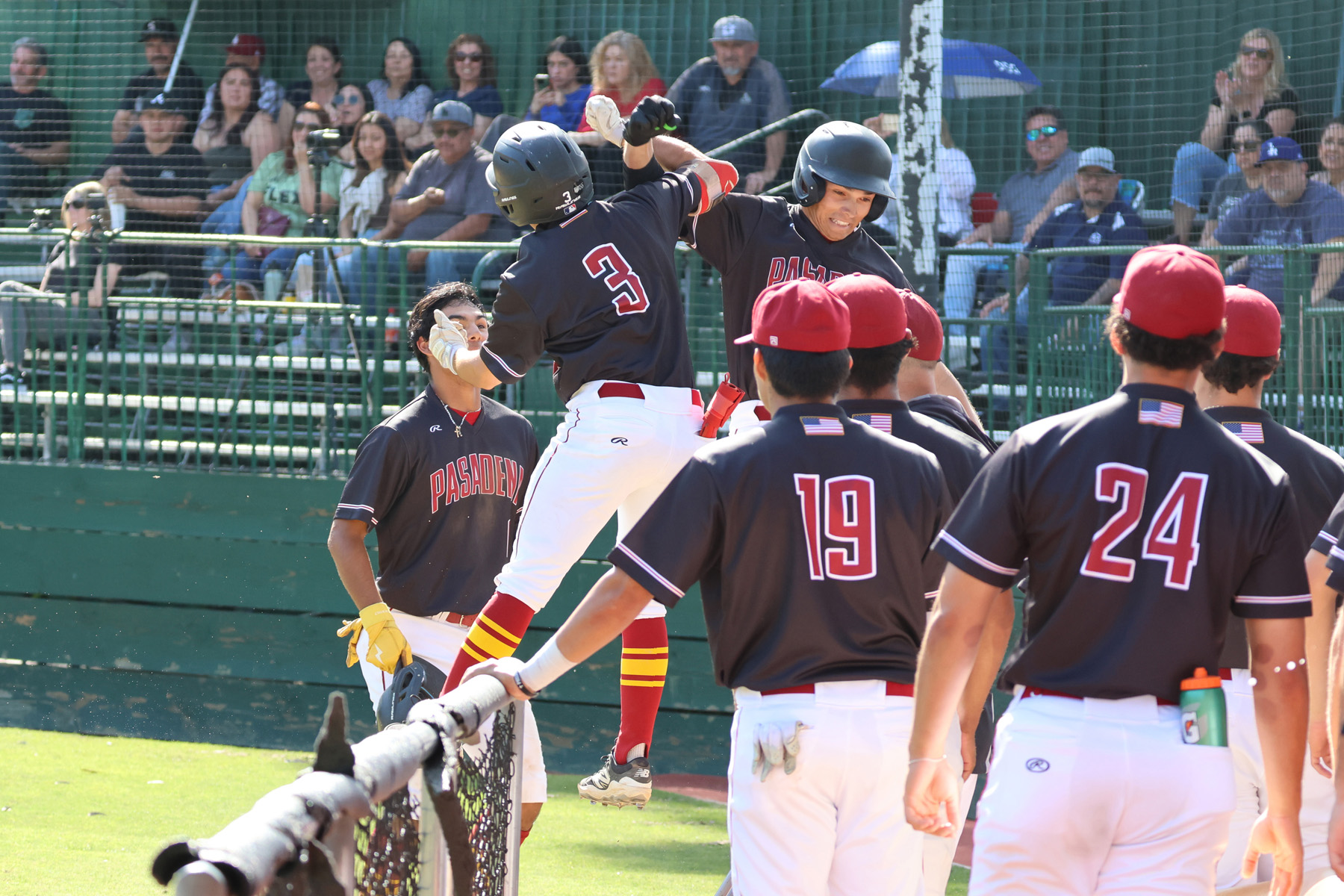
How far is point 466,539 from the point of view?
5043 millimetres

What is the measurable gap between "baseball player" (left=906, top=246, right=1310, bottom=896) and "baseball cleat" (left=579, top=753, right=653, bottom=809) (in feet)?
6.35

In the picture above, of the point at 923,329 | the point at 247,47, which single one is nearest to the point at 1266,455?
the point at 923,329

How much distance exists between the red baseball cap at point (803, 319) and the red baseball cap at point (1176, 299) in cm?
62

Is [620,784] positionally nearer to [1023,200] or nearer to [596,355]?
[596,355]

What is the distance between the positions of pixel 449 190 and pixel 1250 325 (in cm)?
588

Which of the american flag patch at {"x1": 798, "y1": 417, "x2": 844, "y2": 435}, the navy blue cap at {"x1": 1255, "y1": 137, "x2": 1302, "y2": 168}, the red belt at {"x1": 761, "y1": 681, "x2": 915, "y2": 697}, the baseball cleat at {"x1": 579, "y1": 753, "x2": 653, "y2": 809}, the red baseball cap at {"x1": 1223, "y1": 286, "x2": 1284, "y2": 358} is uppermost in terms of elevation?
the navy blue cap at {"x1": 1255, "y1": 137, "x2": 1302, "y2": 168}

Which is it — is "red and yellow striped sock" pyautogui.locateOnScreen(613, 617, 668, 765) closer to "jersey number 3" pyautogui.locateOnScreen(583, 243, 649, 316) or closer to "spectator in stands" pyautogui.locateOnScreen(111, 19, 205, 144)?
"jersey number 3" pyautogui.locateOnScreen(583, 243, 649, 316)

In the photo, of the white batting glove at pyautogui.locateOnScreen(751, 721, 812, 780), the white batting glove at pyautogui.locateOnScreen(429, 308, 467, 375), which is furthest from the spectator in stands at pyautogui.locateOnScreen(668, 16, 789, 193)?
the white batting glove at pyautogui.locateOnScreen(751, 721, 812, 780)

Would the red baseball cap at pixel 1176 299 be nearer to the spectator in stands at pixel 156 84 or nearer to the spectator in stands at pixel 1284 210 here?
the spectator in stands at pixel 1284 210

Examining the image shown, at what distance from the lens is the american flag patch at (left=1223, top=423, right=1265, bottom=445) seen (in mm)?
3508

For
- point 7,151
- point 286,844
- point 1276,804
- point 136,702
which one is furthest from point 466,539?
point 7,151

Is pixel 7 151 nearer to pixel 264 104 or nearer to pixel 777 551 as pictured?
pixel 264 104

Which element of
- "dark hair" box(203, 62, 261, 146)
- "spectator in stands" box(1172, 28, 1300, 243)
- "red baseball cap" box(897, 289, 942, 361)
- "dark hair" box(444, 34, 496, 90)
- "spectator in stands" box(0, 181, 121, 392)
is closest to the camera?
"red baseball cap" box(897, 289, 942, 361)

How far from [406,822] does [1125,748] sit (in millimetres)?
1232
